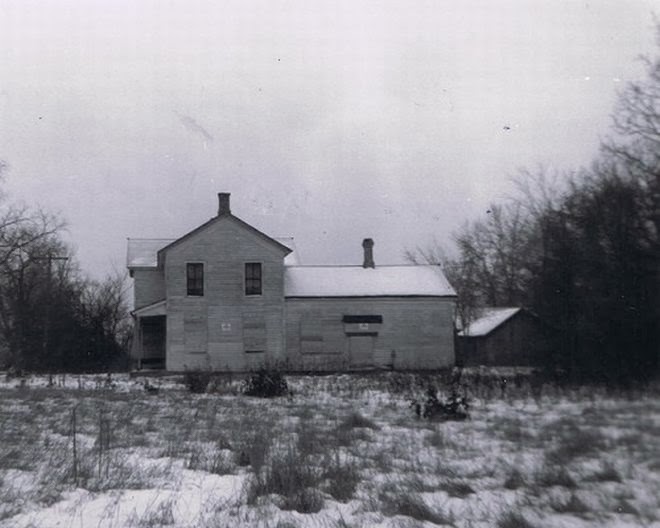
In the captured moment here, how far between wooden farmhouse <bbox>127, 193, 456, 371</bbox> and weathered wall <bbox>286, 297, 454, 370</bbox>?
0.05 metres

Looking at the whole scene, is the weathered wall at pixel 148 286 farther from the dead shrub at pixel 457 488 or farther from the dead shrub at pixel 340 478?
the dead shrub at pixel 457 488

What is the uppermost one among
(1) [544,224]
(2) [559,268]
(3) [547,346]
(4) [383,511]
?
(1) [544,224]

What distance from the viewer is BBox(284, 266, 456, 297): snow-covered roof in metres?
38.2

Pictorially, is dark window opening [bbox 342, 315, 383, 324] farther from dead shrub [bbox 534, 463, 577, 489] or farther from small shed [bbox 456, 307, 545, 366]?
dead shrub [bbox 534, 463, 577, 489]

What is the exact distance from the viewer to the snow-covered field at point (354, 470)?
19.7 ft

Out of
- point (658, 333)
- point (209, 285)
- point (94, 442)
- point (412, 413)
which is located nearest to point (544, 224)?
point (412, 413)

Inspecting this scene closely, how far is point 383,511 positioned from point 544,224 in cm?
1224

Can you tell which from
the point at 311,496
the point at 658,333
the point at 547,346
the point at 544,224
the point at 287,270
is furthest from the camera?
the point at 287,270

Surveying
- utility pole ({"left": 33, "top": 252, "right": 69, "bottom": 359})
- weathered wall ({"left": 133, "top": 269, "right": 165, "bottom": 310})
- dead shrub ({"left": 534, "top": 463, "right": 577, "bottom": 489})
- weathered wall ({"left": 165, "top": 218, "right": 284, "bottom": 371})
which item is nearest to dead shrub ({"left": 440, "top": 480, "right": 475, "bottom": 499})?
dead shrub ({"left": 534, "top": 463, "right": 577, "bottom": 489})

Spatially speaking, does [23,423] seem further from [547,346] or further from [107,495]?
[547,346]

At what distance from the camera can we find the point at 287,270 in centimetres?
4031

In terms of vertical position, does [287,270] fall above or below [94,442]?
above

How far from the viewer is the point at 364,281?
129 ft

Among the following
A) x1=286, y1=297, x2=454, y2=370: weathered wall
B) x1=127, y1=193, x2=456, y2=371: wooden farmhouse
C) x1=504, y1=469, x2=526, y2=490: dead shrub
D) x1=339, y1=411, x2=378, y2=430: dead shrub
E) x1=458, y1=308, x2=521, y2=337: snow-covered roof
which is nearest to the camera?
x1=504, y1=469, x2=526, y2=490: dead shrub
